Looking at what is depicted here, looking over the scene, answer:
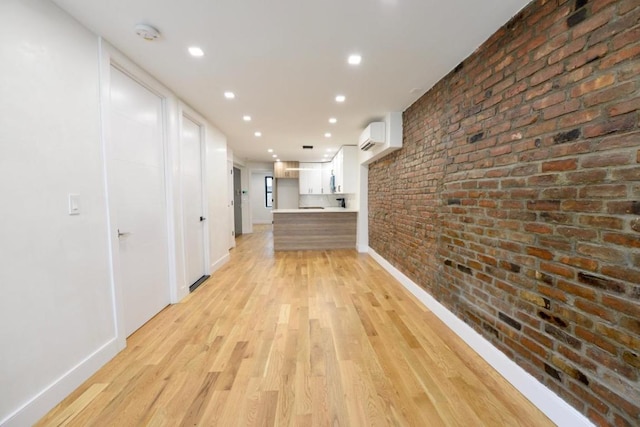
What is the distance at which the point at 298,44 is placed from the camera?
6.20 feet

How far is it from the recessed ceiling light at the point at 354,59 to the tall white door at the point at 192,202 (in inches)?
91.6

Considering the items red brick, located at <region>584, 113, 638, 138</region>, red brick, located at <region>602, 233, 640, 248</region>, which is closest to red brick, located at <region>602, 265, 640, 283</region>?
red brick, located at <region>602, 233, 640, 248</region>

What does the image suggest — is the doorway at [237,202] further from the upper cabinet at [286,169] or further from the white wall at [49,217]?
the white wall at [49,217]

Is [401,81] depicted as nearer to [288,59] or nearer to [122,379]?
[288,59]

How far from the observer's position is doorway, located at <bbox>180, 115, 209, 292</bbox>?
310 centimetres

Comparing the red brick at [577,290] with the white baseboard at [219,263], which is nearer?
the red brick at [577,290]

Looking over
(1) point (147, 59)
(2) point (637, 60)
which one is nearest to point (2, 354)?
(1) point (147, 59)

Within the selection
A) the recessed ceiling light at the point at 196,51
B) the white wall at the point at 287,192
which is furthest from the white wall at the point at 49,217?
the white wall at the point at 287,192

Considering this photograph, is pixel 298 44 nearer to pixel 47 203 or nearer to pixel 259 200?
pixel 47 203

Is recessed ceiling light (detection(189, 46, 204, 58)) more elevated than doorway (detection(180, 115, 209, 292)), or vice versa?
recessed ceiling light (detection(189, 46, 204, 58))

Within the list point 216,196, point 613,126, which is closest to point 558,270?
point 613,126

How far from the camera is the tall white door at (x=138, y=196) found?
2.02 meters

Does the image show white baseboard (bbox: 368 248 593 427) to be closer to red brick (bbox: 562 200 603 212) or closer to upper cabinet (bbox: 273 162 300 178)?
red brick (bbox: 562 200 603 212)

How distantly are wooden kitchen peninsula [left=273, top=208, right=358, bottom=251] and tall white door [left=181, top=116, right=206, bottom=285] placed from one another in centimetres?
201
